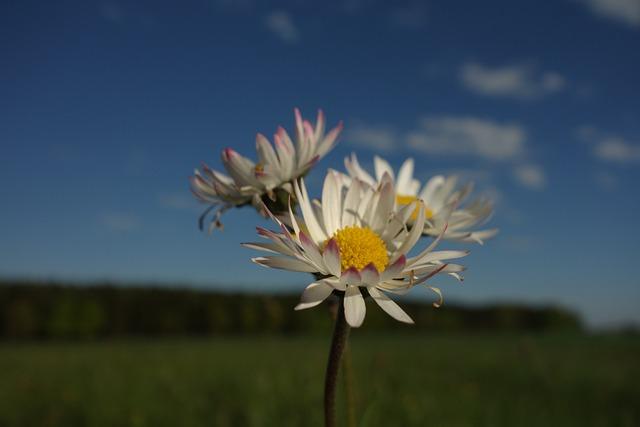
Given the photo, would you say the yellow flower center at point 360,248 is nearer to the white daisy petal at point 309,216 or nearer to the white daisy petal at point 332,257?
the white daisy petal at point 309,216

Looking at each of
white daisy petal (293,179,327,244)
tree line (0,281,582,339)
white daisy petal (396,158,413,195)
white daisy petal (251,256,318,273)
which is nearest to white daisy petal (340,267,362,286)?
white daisy petal (251,256,318,273)

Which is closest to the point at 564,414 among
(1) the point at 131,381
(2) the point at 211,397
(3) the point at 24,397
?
(2) the point at 211,397

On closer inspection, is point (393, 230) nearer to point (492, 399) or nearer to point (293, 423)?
point (293, 423)

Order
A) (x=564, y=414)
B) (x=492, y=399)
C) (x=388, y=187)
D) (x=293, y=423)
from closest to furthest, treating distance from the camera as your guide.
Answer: (x=388, y=187), (x=293, y=423), (x=564, y=414), (x=492, y=399)

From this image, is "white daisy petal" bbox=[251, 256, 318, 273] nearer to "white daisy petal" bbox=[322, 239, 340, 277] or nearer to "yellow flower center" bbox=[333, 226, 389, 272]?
"white daisy petal" bbox=[322, 239, 340, 277]

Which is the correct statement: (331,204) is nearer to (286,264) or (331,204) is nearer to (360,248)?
(360,248)

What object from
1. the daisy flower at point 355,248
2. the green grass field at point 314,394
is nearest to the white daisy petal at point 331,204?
the daisy flower at point 355,248
